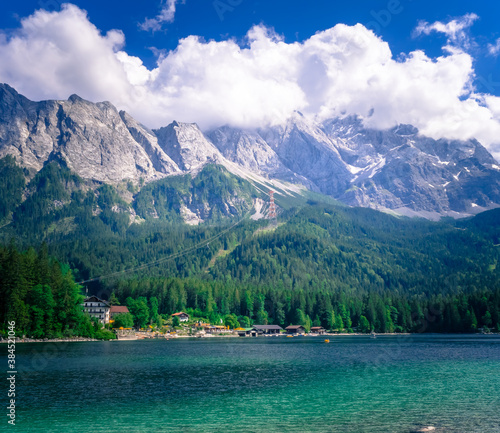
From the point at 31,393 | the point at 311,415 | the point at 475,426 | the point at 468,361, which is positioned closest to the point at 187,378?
the point at 31,393

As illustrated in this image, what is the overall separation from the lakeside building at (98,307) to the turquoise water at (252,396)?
10763cm

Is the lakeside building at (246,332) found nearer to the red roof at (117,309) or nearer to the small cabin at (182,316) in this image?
the small cabin at (182,316)

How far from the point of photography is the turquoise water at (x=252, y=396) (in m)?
36.8

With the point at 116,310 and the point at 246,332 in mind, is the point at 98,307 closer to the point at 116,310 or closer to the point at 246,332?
the point at 116,310

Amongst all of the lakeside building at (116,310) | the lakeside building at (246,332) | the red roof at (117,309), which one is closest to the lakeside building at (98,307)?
the lakeside building at (116,310)

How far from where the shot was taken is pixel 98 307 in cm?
18625

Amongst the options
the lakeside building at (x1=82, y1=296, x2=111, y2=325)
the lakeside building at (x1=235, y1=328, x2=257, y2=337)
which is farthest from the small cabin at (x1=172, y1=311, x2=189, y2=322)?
the lakeside building at (x1=82, y1=296, x2=111, y2=325)

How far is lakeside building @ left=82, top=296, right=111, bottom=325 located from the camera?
184000 mm

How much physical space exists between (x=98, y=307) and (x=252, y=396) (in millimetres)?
152051

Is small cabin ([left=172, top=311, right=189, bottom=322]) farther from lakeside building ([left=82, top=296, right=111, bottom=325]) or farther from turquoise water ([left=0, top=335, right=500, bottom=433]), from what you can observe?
turquoise water ([left=0, top=335, right=500, bottom=433])

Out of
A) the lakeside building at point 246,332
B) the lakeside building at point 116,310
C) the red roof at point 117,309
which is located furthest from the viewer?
the lakeside building at point 246,332

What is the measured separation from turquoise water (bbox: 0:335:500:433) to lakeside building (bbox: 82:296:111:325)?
107632 mm

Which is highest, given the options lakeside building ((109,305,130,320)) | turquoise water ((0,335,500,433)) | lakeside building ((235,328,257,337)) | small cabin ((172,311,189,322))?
lakeside building ((109,305,130,320))

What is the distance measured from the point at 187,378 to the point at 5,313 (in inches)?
2693
